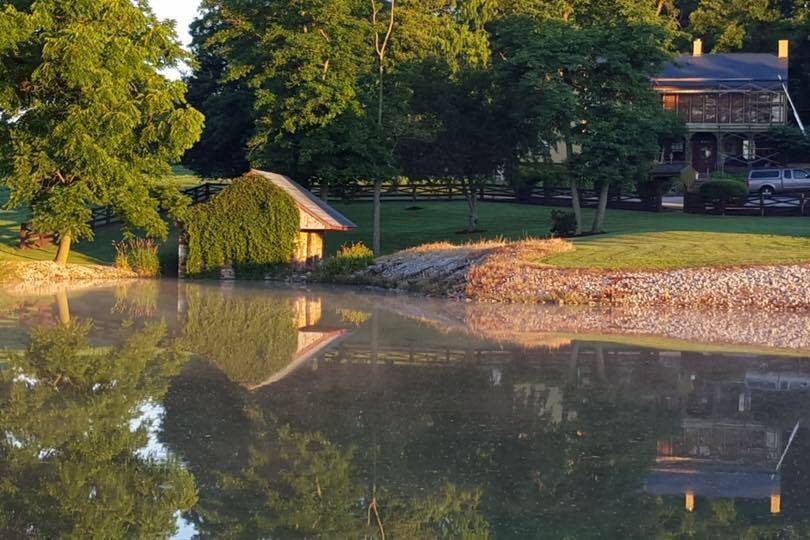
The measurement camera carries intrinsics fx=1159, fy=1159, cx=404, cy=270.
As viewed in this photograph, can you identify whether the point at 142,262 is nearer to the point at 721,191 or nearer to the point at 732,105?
the point at 721,191

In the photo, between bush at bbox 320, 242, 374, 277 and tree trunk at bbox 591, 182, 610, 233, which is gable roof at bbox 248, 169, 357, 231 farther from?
tree trunk at bbox 591, 182, 610, 233

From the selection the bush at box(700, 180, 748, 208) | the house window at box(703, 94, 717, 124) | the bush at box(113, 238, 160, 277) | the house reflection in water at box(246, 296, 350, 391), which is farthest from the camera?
the house window at box(703, 94, 717, 124)

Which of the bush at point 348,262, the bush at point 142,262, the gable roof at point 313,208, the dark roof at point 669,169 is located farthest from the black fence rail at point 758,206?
→ the bush at point 142,262

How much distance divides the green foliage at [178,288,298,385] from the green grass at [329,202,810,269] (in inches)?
364

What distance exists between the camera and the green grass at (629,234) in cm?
3359

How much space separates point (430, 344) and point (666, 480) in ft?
35.3

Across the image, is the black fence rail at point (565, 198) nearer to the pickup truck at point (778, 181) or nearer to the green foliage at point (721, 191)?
the green foliage at point (721, 191)

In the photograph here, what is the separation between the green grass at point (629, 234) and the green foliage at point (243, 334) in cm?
925

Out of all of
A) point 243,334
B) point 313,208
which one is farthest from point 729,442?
point 313,208

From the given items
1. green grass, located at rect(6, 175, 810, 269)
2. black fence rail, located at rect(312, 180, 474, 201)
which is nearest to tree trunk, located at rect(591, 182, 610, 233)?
green grass, located at rect(6, 175, 810, 269)

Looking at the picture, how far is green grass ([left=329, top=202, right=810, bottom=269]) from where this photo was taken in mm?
33594

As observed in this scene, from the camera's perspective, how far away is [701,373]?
774 inches

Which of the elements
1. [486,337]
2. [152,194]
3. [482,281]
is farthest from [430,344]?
[152,194]

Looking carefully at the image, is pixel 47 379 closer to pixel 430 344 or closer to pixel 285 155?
pixel 430 344
